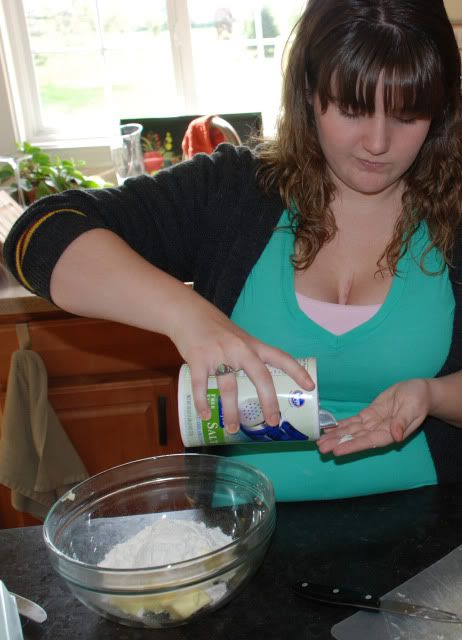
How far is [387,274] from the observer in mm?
1150

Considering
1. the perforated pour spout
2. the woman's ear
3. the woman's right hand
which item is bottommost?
the perforated pour spout

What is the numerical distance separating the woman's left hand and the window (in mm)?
1726

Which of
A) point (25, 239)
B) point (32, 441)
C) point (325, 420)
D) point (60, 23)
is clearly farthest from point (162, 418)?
point (60, 23)

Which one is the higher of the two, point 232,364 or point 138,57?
point 138,57

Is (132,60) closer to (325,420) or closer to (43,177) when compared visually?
(43,177)

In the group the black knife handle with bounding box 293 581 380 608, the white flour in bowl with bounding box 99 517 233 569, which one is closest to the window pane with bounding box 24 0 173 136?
the white flour in bowl with bounding box 99 517 233 569

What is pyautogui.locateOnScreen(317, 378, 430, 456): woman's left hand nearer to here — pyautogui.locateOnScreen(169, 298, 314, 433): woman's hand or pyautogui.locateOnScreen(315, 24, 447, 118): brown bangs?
pyautogui.locateOnScreen(169, 298, 314, 433): woman's hand

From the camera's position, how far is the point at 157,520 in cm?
88

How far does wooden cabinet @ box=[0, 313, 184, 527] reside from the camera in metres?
1.74

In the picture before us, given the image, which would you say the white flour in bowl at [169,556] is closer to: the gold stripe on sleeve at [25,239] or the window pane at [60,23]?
the gold stripe on sleeve at [25,239]

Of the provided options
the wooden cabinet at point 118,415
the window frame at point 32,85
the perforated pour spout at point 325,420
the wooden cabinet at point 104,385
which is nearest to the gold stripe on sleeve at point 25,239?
the perforated pour spout at point 325,420

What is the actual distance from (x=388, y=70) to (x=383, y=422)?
439 millimetres

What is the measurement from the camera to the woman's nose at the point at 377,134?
38.4 inches

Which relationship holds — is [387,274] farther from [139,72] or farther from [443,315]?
[139,72]
